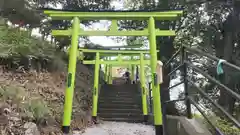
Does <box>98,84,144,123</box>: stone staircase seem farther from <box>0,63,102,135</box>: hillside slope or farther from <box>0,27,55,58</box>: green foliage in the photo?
<box>0,27,55,58</box>: green foliage

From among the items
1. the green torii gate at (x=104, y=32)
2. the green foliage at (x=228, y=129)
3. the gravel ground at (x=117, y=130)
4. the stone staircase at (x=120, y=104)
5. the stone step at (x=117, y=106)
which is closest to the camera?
the green foliage at (x=228, y=129)

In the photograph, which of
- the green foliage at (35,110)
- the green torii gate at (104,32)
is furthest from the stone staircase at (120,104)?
the green foliage at (35,110)

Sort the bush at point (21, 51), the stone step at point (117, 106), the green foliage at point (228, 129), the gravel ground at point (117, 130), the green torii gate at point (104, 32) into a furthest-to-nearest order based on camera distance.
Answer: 1. the stone step at point (117, 106)
2. the gravel ground at point (117, 130)
3. the bush at point (21, 51)
4. the green torii gate at point (104, 32)
5. the green foliage at point (228, 129)

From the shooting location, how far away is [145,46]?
15086 millimetres

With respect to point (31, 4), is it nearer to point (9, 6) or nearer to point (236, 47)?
point (9, 6)

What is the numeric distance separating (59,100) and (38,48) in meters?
1.69

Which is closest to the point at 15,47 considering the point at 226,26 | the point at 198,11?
the point at 198,11

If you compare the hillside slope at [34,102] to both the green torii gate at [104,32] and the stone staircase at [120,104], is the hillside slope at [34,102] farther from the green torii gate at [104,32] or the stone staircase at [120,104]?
the stone staircase at [120,104]

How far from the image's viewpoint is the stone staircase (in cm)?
1046

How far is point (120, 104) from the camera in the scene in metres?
11.7

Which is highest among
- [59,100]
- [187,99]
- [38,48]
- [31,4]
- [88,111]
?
[31,4]

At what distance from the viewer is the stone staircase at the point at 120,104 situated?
34.3 feet

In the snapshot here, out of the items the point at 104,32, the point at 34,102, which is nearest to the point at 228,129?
the point at 104,32

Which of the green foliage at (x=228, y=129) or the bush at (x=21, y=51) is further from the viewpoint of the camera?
the bush at (x=21, y=51)
